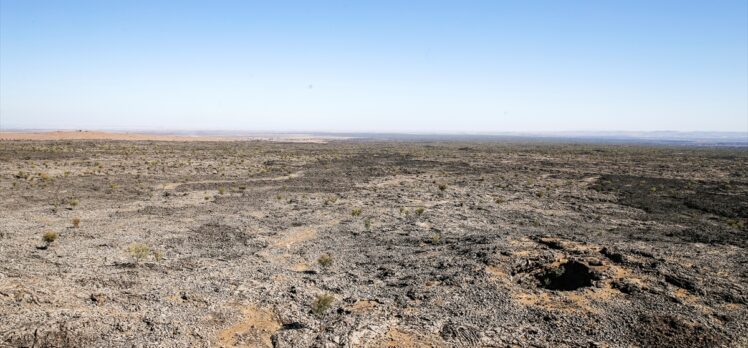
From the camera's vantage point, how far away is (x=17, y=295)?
9062mm

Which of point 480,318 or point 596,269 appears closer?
point 480,318

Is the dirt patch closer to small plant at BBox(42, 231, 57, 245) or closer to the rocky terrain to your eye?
the rocky terrain

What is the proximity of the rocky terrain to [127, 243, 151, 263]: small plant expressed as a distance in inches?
3.7

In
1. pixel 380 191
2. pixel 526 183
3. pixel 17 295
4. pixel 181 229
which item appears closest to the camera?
pixel 17 295

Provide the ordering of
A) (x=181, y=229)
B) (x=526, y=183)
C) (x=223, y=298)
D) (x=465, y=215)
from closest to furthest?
(x=223, y=298), (x=181, y=229), (x=465, y=215), (x=526, y=183)

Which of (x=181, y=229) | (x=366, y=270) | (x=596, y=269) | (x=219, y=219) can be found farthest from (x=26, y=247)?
(x=596, y=269)

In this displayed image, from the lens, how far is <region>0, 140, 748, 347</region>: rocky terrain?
847 cm

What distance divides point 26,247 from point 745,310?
18459 millimetres

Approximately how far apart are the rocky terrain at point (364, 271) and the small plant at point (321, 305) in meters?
0.03

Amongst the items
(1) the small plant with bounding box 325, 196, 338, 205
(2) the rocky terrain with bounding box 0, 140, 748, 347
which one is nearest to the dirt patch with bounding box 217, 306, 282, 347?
(2) the rocky terrain with bounding box 0, 140, 748, 347

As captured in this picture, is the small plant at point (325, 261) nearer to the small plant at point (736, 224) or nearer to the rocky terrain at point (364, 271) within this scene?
the rocky terrain at point (364, 271)

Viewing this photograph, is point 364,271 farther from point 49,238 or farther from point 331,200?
point 331,200

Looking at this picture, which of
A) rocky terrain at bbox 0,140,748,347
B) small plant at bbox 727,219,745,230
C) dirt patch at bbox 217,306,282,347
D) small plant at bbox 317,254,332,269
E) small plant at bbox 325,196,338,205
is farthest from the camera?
small plant at bbox 325,196,338,205

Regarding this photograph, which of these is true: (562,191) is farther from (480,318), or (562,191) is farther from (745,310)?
(480,318)
